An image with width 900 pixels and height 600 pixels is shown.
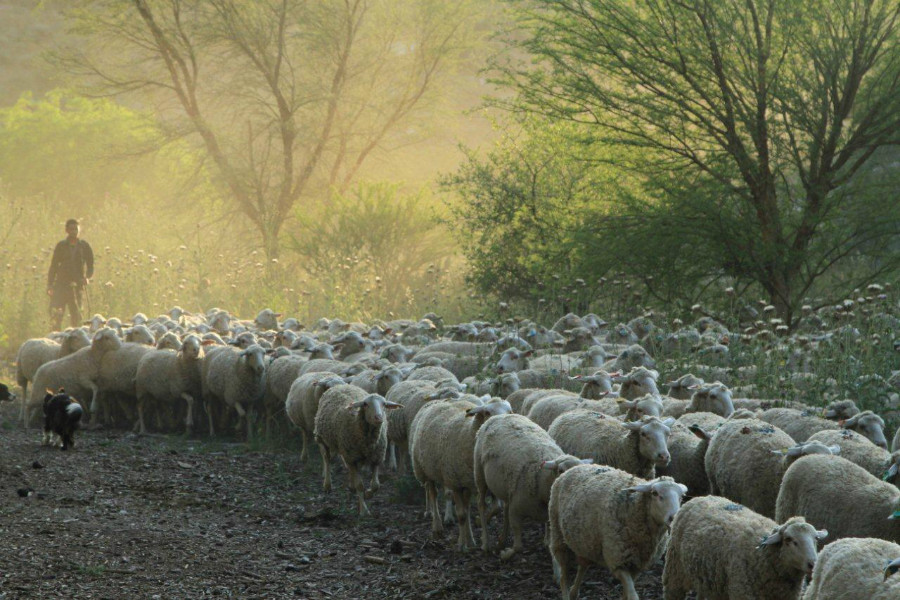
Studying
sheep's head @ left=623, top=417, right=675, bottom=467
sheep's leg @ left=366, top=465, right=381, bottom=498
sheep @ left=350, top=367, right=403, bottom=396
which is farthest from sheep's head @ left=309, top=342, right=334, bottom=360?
sheep's head @ left=623, top=417, right=675, bottom=467

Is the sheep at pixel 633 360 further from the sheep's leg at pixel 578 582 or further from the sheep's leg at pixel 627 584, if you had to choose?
the sheep's leg at pixel 627 584

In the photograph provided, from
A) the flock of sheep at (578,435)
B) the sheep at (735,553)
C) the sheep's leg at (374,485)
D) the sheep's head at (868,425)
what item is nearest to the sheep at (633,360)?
the flock of sheep at (578,435)

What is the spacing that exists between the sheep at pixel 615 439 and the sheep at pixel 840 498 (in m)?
0.97

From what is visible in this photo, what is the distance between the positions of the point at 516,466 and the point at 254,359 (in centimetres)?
573

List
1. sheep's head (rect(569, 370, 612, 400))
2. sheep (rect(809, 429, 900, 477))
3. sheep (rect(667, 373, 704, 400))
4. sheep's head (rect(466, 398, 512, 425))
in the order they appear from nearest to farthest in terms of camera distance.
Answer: sheep (rect(809, 429, 900, 477)) → sheep's head (rect(466, 398, 512, 425)) → sheep's head (rect(569, 370, 612, 400)) → sheep (rect(667, 373, 704, 400))

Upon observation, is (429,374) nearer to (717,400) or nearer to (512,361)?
(512,361)

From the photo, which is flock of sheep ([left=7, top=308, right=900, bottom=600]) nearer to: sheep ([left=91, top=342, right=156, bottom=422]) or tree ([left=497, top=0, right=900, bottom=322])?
sheep ([left=91, top=342, right=156, bottom=422])

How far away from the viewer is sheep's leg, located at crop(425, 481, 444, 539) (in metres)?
8.07

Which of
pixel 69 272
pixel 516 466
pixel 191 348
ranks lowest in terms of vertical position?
pixel 516 466

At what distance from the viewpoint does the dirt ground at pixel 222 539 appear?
260 inches

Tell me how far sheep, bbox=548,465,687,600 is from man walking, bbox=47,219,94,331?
14.2 m

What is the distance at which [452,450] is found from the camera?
7824 mm

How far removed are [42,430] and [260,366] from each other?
10.7 feet

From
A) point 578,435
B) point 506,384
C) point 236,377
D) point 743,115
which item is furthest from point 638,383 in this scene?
point 743,115
